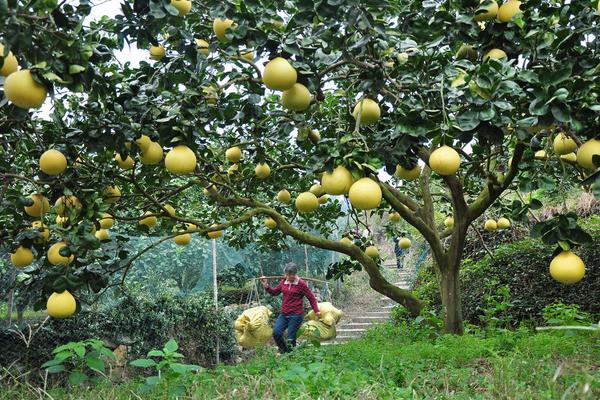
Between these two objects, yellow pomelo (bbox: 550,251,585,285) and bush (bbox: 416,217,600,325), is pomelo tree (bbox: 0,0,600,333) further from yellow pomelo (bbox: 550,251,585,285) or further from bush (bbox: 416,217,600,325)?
bush (bbox: 416,217,600,325)

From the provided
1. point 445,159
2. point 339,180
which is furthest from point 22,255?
point 445,159

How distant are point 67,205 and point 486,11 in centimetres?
230

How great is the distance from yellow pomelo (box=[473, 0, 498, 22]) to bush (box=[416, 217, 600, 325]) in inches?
157

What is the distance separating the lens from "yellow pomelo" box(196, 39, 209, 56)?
292 cm

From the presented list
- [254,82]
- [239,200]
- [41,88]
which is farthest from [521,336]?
[41,88]

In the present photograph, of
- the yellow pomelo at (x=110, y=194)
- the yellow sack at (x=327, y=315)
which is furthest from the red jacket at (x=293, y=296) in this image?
the yellow pomelo at (x=110, y=194)

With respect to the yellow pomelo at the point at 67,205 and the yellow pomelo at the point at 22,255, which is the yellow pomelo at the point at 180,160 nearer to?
the yellow pomelo at the point at 67,205

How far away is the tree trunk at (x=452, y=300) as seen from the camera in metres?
5.00

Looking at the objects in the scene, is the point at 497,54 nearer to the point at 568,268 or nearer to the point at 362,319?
the point at 568,268

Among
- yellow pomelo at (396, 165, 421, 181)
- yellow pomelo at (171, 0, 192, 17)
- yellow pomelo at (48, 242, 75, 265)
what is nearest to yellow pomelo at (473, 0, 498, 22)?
yellow pomelo at (396, 165, 421, 181)

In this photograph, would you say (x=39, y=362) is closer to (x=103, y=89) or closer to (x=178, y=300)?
(x=178, y=300)

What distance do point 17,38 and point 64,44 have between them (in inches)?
9.3

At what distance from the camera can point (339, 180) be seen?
2205mm

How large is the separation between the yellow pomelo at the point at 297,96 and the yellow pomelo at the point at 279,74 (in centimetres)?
8
